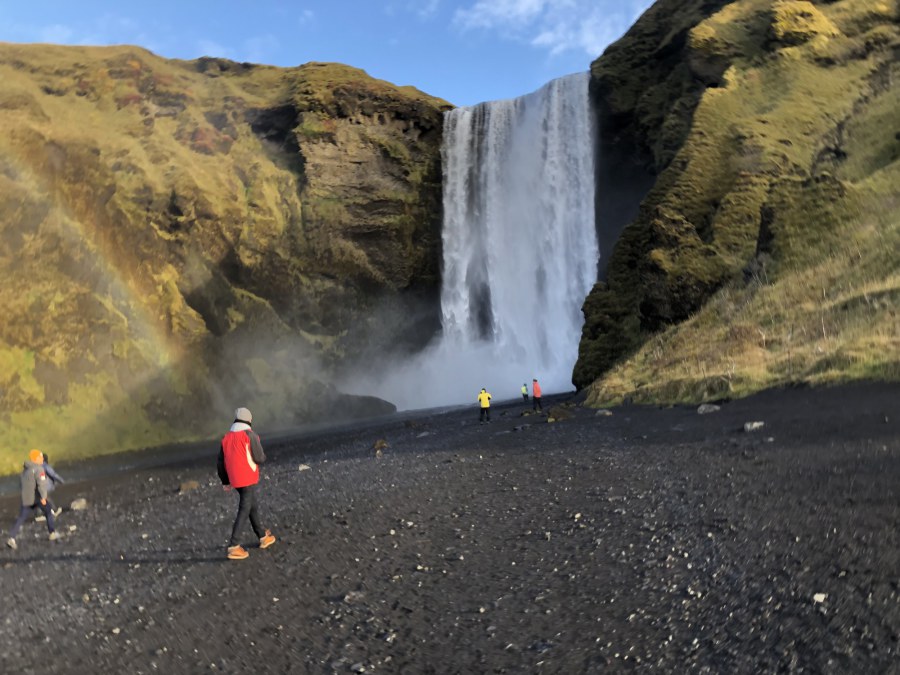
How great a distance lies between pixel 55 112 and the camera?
4750 cm

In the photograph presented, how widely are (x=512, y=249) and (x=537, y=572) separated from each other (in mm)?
46951

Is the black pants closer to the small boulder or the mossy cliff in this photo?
the mossy cliff

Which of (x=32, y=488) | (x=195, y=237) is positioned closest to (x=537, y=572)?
(x=32, y=488)

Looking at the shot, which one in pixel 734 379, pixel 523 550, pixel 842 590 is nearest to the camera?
pixel 842 590

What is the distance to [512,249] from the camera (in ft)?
170

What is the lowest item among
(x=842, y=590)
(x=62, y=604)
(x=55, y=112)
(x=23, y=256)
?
(x=62, y=604)

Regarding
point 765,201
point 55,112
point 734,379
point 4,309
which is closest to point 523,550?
point 734,379

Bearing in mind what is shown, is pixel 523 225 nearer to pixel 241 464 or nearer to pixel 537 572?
A: pixel 241 464

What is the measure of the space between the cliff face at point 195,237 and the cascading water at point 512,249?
9.20 ft

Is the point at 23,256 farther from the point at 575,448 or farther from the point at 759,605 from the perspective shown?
the point at 759,605

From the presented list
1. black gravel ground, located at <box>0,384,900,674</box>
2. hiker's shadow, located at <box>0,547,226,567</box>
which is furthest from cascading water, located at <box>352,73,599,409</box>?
hiker's shadow, located at <box>0,547,226,567</box>

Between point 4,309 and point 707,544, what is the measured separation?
42.2 metres

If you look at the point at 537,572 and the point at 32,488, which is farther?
the point at 32,488

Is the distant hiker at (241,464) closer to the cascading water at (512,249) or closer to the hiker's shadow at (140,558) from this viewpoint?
the hiker's shadow at (140,558)
